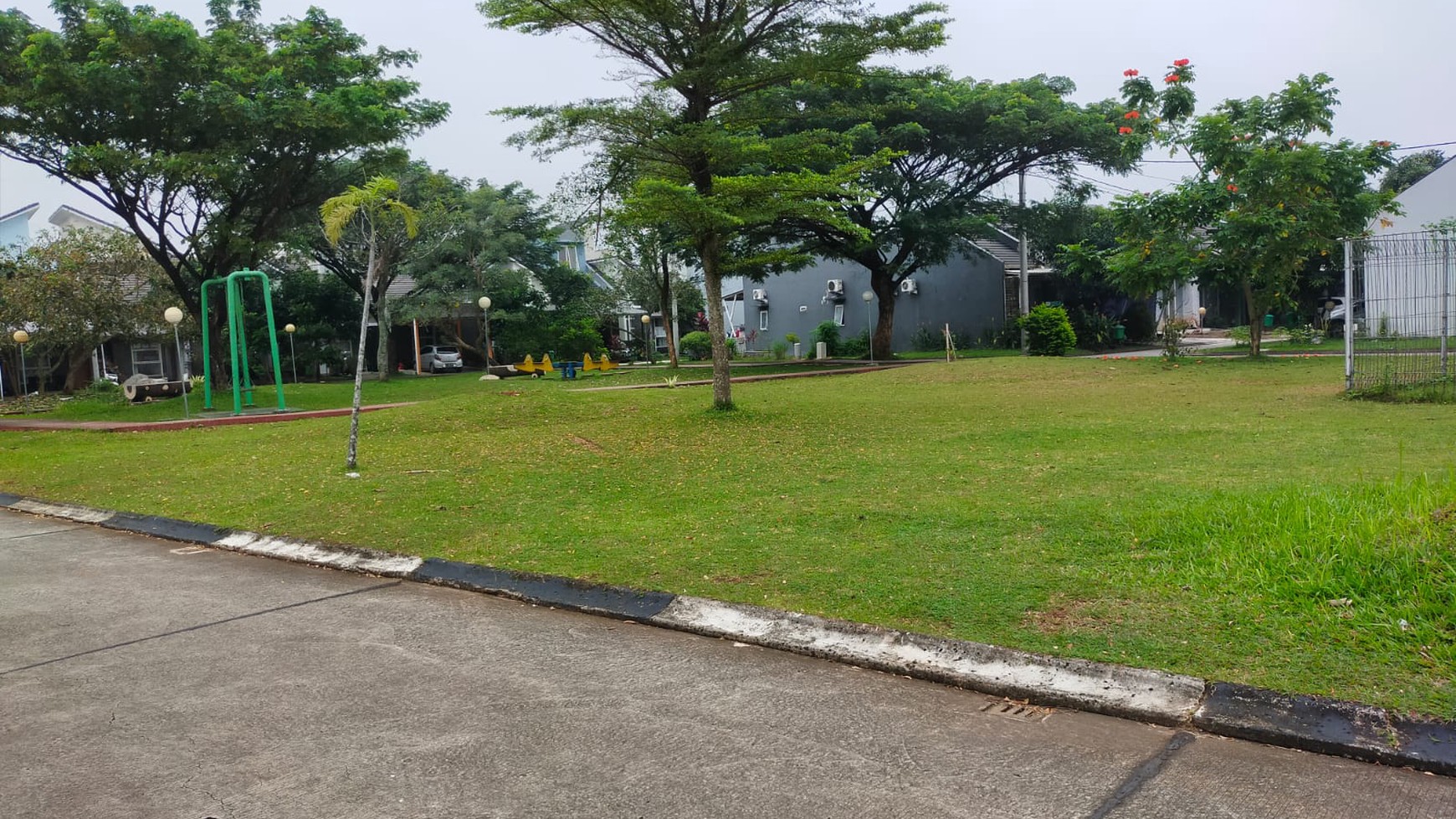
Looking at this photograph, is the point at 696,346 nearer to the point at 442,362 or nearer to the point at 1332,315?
the point at 442,362

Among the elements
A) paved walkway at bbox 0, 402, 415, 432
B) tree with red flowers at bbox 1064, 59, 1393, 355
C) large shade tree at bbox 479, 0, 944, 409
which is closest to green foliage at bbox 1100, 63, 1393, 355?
tree with red flowers at bbox 1064, 59, 1393, 355

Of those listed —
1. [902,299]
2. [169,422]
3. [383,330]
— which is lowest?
[169,422]

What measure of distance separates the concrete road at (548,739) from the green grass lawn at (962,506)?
60 centimetres

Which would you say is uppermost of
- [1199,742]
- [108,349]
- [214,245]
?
[214,245]

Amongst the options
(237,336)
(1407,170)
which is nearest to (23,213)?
(237,336)

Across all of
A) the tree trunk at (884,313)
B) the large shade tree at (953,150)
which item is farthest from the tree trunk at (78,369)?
the tree trunk at (884,313)

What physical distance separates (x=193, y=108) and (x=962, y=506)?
20.7m

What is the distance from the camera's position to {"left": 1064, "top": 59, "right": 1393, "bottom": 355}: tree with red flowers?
21000 millimetres

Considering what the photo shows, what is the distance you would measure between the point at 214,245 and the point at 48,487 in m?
17.3

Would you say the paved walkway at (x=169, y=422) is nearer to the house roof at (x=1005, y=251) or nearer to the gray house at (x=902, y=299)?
the gray house at (x=902, y=299)

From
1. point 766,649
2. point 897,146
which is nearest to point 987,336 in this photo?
point 897,146

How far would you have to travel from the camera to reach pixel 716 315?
14.7m

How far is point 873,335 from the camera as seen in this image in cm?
3406

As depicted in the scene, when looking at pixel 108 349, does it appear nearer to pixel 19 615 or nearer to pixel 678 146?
pixel 678 146
